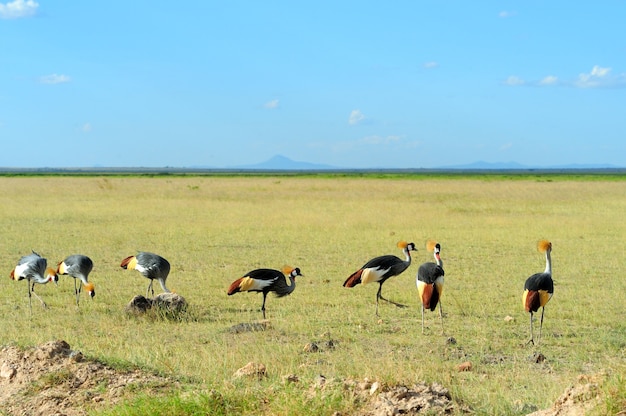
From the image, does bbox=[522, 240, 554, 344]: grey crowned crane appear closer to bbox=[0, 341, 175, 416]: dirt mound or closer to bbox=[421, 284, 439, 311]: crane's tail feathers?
bbox=[421, 284, 439, 311]: crane's tail feathers

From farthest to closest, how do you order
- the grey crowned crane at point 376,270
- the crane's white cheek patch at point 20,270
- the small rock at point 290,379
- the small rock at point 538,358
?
the crane's white cheek patch at point 20,270, the grey crowned crane at point 376,270, the small rock at point 538,358, the small rock at point 290,379

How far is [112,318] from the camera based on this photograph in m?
10.0

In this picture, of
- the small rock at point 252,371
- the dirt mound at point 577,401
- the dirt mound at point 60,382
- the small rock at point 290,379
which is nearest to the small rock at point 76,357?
the dirt mound at point 60,382

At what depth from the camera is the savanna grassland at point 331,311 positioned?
6102 mm

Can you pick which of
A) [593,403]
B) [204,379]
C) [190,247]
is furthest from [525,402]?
[190,247]

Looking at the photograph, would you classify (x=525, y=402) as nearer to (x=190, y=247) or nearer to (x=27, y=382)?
(x=27, y=382)

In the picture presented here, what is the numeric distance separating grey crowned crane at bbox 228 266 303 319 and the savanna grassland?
408 mm

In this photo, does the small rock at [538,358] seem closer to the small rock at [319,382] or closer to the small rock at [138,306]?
the small rock at [319,382]

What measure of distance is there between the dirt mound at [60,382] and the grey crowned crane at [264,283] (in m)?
3.49

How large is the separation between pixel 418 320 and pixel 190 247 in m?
9.43

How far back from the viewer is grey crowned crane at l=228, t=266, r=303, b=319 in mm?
10016

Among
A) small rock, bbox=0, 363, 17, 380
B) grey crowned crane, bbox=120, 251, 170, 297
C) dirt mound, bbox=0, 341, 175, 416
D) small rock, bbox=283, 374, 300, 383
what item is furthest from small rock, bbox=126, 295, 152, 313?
small rock, bbox=283, 374, 300, 383

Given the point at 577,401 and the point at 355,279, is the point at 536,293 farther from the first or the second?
the point at 577,401

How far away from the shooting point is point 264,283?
33.3 ft
